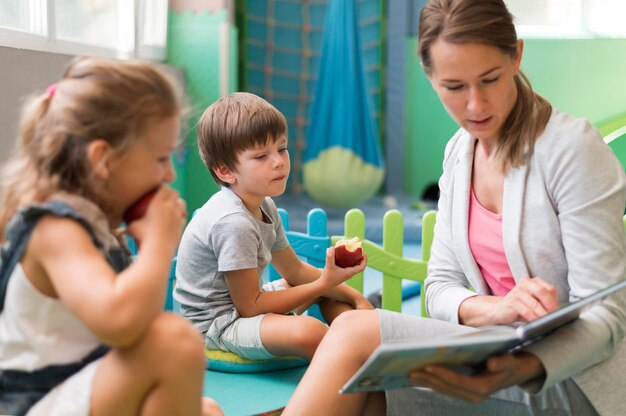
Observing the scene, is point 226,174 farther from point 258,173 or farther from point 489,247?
point 489,247

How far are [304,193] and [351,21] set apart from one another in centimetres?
121

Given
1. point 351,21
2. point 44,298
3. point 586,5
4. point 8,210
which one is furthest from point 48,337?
point 586,5

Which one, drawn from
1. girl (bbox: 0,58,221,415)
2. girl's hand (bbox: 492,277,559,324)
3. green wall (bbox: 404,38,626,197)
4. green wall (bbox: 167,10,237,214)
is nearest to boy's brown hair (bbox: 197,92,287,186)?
girl (bbox: 0,58,221,415)

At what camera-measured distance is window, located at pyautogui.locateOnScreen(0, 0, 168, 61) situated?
2.29 m

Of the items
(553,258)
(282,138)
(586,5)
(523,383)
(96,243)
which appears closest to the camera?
(96,243)

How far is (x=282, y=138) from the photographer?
171 cm

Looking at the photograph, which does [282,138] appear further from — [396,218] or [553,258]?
[553,258]

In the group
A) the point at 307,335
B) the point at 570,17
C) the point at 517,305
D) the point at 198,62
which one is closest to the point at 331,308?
the point at 307,335

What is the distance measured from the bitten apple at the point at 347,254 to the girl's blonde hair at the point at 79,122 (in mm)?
652

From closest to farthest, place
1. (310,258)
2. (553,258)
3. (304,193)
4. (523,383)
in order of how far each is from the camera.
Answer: (523,383) → (553,258) → (310,258) → (304,193)

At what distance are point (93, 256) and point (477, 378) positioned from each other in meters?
0.53

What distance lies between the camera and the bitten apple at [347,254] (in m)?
1.61

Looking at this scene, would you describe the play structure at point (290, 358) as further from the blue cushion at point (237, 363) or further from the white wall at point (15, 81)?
the white wall at point (15, 81)

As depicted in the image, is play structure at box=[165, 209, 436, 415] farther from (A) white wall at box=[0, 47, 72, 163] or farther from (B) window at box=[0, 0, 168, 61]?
(B) window at box=[0, 0, 168, 61]
